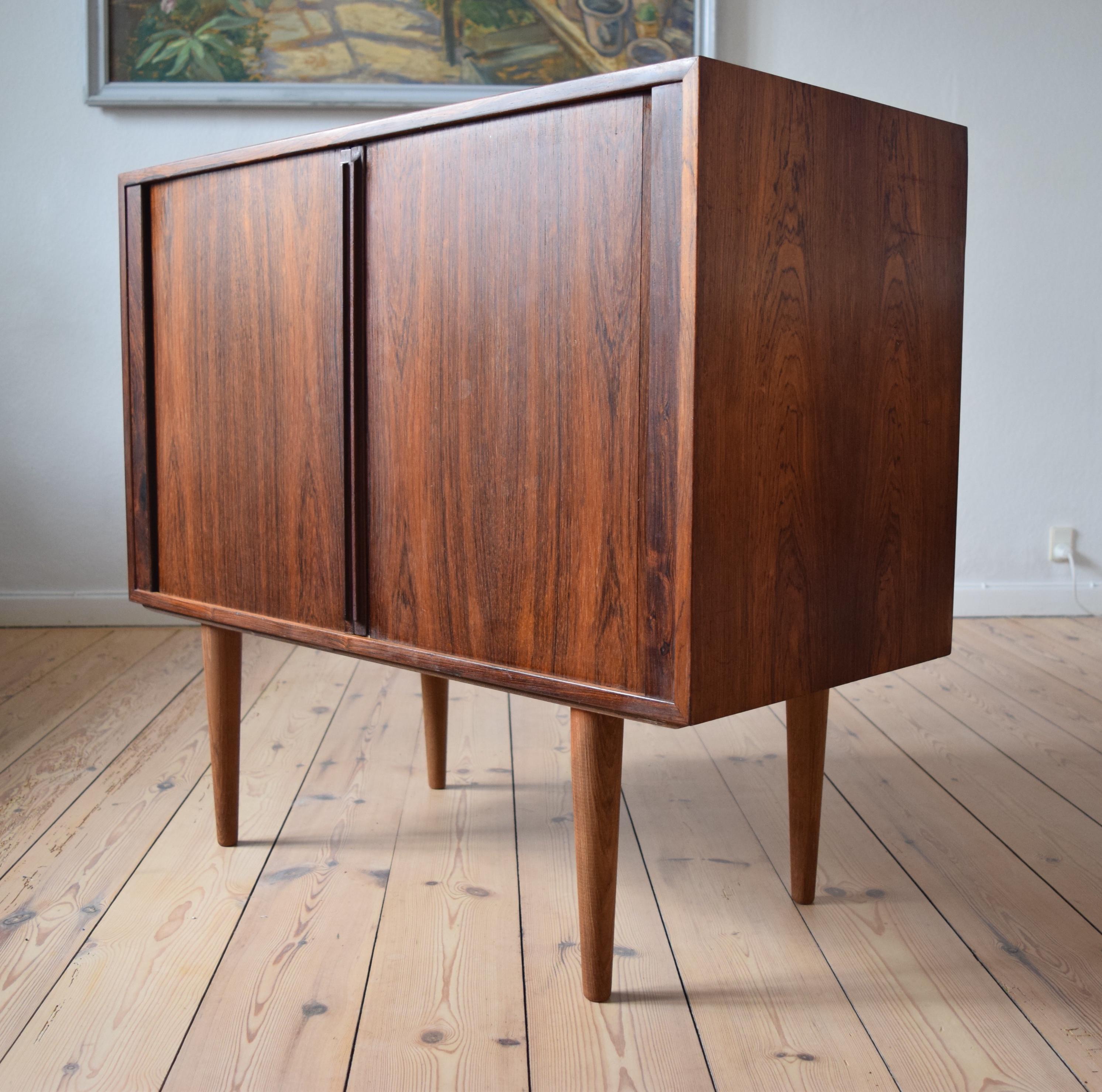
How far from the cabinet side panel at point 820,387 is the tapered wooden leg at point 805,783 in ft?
0.53

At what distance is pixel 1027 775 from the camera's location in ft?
5.98

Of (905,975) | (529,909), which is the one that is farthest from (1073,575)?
(529,909)

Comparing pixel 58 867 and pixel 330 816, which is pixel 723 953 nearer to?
pixel 330 816

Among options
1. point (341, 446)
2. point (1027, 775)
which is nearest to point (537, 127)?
point (341, 446)

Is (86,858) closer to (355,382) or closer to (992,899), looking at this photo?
(355,382)

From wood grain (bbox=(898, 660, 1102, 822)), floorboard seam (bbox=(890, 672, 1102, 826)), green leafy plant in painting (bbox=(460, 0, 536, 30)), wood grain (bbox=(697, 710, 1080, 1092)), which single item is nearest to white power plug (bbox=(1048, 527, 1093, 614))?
wood grain (bbox=(898, 660, 1102, 822))

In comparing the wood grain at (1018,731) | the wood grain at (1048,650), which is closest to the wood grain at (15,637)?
the wood grain at (1018,731)

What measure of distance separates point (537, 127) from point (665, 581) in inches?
17.5

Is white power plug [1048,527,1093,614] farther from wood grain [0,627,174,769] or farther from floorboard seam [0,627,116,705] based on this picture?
floorboard seam [0,627,116,705]

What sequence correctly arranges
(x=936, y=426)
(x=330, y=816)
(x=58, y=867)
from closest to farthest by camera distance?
(x=936, y=426), (x=58, y=867), (x=330, y=816)

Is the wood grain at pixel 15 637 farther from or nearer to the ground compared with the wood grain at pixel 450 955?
farther from the ground

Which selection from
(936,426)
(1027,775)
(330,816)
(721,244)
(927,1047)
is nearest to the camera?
(721,244)

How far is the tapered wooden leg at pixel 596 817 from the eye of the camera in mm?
1071

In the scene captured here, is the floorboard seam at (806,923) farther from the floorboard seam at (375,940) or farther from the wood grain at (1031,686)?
the wood grain at (1031,686)
